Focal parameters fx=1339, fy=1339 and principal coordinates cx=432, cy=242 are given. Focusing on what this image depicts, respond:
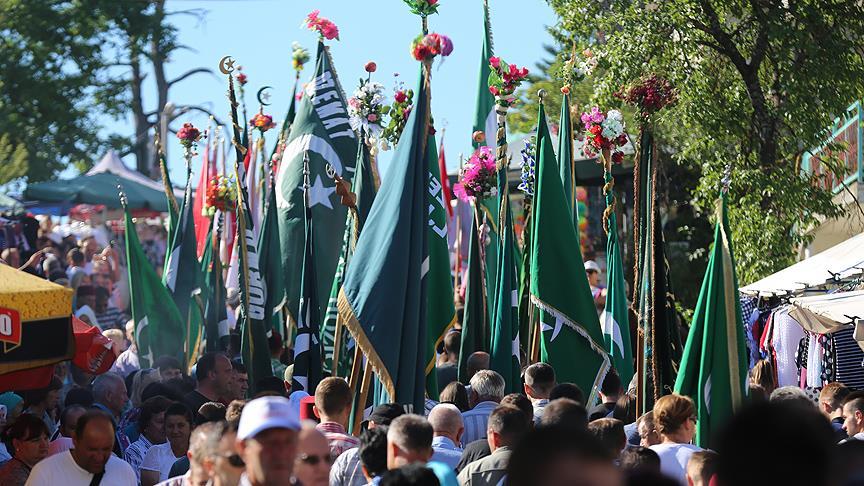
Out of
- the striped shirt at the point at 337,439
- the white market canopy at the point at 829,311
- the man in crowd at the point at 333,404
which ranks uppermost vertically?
the white market canopy at the point at 829,311

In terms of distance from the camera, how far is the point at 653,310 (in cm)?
1066

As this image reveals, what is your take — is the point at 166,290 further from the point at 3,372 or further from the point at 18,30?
the point at 18,30

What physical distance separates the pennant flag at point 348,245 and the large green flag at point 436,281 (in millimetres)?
644

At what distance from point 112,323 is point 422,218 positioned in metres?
8.61

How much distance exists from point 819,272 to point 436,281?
14.5 feet

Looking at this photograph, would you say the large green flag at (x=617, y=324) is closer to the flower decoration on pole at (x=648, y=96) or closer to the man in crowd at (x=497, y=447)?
the flower decoration on pole at (x=648, y=96)

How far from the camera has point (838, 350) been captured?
539 inches

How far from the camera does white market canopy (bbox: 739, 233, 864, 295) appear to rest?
43.8 feet

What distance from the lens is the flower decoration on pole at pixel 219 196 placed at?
1680 cm

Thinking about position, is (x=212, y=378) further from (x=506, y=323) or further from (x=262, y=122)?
(x=262, y=122)

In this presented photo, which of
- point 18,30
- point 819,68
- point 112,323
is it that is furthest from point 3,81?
point 819,68

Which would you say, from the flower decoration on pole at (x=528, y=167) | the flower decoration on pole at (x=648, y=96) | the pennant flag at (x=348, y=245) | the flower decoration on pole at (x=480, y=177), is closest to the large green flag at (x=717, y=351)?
the flower decoration on pole at (x=648, y=96)

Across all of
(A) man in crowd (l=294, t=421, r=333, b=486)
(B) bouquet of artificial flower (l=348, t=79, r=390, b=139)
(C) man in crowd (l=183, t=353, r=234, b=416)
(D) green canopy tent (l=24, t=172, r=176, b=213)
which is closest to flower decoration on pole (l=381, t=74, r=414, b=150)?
(B) bouquet of artificial flower (l=348, t=79, r=390, b=139)

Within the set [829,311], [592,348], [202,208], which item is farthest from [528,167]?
[202,208]
